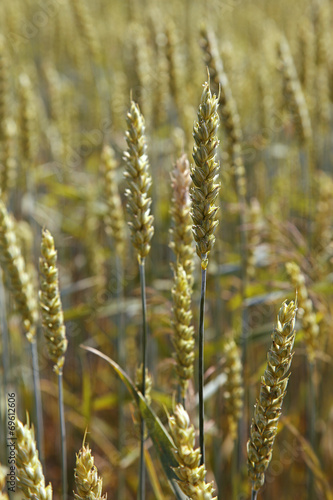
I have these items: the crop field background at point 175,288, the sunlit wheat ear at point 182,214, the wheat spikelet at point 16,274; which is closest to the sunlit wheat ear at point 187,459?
the crop field background at point 175,288

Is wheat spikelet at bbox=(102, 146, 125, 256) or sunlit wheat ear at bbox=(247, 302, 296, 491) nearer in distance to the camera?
sunlit wheat ear at bbox=(247, 302, 296, 491)

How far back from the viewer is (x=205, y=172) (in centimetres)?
80

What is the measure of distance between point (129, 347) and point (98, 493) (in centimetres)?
178

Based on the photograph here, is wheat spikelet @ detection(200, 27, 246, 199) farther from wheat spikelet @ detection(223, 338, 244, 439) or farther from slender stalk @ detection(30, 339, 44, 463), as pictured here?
slender stalk @ detection(30, 339, 44, 463)

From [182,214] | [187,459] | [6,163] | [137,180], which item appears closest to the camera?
[187,459]

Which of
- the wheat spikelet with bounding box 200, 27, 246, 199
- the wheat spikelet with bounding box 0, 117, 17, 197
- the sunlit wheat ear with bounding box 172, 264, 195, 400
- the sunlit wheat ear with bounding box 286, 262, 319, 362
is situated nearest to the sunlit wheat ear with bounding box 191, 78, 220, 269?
the sunlit wheat ear with bounding box 172, 264, 195, 400

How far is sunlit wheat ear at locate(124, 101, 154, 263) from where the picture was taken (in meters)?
0.93

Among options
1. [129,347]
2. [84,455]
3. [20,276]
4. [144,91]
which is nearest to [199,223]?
[84,455]

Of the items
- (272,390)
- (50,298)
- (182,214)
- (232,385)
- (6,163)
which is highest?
(6,163)

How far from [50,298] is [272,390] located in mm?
446

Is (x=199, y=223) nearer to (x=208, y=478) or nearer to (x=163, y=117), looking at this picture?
(x=208, y=478)

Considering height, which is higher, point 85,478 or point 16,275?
point 16,275

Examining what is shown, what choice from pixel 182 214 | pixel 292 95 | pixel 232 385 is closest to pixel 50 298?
pixel 182 214

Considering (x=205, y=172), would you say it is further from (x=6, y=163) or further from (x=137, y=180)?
(x=6, y=163)
